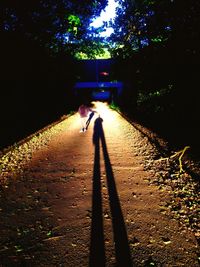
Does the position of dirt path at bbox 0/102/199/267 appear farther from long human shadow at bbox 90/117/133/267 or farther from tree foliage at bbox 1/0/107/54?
tree foliage at bbox 1/0/107/54

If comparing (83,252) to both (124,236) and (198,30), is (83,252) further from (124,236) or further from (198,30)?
(198,30)

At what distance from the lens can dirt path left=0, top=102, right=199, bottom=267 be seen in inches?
110

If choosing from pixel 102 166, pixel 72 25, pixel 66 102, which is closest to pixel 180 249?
pixel 102 166

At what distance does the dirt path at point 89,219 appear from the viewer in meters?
2.80

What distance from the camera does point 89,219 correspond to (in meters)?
3.53

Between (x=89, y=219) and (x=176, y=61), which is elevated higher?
(x=176, y=61)

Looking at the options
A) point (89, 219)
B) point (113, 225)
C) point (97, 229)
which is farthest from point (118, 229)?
point (89, 219)

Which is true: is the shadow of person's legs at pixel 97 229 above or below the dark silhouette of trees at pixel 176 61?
below

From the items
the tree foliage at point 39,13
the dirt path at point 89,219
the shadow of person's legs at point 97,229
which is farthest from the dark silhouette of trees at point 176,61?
the tree foliage at point 39,13

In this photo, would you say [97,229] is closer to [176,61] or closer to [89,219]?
[89,219]

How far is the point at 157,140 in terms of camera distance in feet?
26.0

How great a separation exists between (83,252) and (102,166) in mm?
2892

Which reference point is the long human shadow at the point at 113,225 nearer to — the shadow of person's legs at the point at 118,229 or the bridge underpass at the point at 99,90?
the shadow of person's legs at the point at 118,229

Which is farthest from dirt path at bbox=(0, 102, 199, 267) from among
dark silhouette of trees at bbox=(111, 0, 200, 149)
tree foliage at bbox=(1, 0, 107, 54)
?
tree foliage at bbox=(1, 0, 107, 54)
